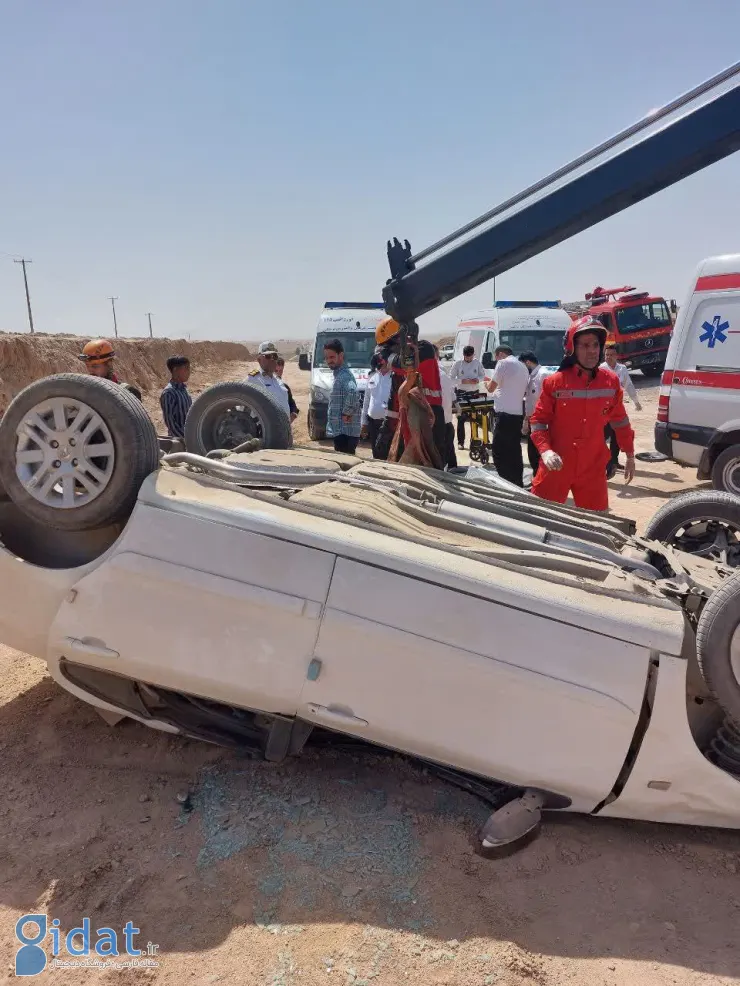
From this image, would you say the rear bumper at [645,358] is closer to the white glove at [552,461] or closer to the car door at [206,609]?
the white glove at [552,461]

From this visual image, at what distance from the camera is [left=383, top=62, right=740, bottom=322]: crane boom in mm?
3656

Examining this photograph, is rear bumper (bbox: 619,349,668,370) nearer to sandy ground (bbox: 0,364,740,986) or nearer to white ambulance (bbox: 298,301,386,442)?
white ambulance (bbox: 298,301,386,442)

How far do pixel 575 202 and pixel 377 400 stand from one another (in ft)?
11.8

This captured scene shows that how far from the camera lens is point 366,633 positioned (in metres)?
2.43

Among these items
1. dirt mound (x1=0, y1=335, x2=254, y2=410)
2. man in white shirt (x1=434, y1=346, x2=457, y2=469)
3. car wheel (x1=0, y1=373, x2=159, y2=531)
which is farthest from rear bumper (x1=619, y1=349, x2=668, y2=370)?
car wheel (x1=0, y1=373, x2=159, y2=531)

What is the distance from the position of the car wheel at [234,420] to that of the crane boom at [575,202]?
1068 millimetres

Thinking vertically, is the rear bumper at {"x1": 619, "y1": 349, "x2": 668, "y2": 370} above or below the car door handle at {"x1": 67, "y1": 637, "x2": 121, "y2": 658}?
above

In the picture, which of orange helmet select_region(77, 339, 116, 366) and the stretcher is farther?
the stretcher

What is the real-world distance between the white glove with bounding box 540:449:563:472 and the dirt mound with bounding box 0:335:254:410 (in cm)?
1567

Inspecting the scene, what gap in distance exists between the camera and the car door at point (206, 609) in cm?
248

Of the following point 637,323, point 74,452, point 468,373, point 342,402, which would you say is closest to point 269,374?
point 342,402

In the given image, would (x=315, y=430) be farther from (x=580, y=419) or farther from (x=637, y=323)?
(x=637, y=323)

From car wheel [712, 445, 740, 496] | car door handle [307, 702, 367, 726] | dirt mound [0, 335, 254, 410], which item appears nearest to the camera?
car door handle [307, 702, 367, 726]

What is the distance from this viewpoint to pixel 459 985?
210cm
